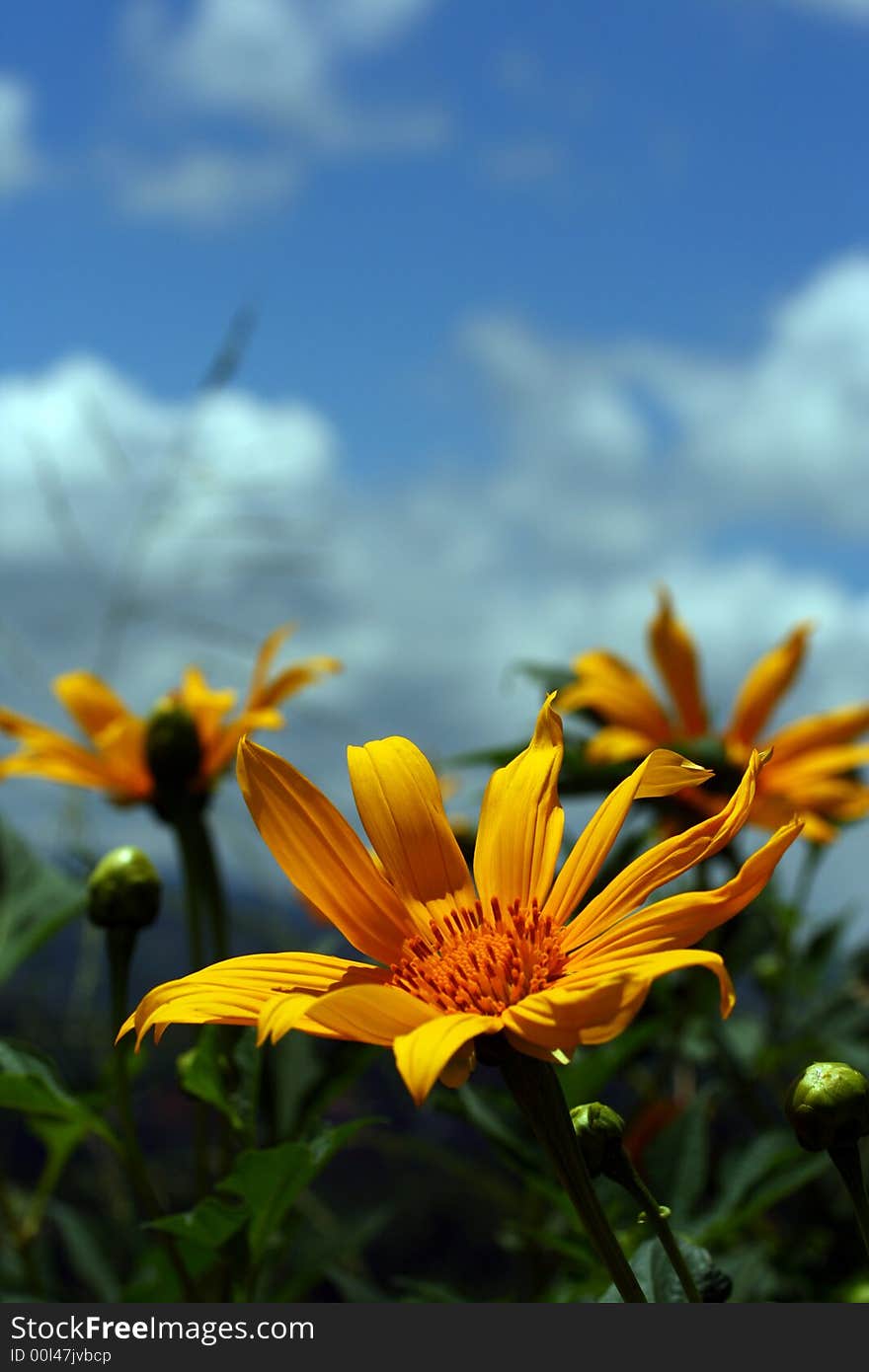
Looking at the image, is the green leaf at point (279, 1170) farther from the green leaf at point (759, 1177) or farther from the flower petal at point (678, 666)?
→ the flower petal at point (678, 666)

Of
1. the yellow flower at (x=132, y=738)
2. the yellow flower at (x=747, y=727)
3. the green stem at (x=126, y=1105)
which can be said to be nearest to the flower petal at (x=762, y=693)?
the yellow flower at (x=747, y=727)

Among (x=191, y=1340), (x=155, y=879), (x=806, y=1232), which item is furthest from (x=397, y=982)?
(x=806, y=1232)

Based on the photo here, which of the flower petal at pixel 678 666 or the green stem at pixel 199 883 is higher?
the flower petal at pixel 678 666

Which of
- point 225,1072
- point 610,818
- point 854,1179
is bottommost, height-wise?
point 854,1179

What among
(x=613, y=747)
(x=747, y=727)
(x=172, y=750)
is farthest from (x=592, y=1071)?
(x=747, y=727)

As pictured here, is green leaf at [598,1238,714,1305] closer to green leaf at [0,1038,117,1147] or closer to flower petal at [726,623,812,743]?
green leaf at [0,1038,117,1147]

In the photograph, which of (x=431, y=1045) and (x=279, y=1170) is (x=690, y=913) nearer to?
(x=431, y=1045)
